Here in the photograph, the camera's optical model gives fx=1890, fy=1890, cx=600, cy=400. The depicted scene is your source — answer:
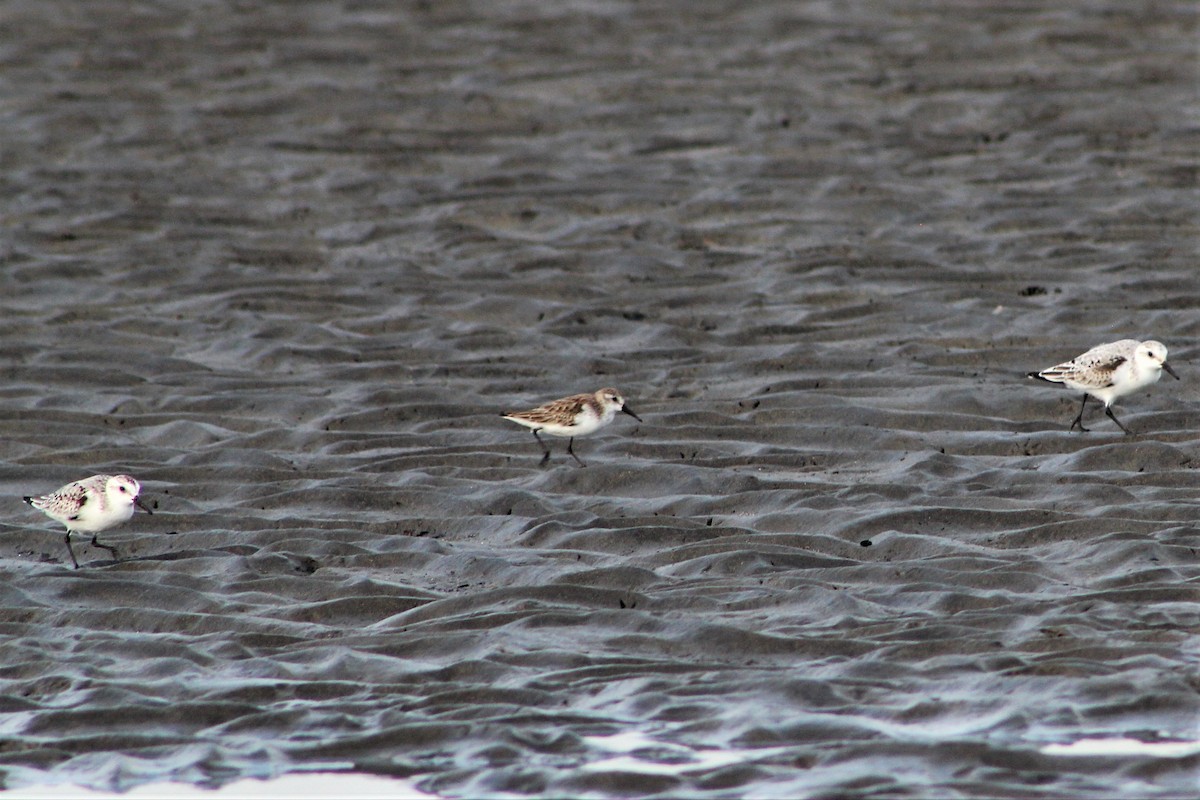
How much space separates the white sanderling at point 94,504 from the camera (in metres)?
10.9

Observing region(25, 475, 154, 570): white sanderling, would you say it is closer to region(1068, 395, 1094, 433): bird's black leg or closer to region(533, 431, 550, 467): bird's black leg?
region(533, 431, 550, 467): bird's black leg

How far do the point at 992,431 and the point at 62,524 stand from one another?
6.08m

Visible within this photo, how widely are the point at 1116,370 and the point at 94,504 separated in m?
6.56

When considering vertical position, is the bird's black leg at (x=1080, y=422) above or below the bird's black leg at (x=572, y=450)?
below

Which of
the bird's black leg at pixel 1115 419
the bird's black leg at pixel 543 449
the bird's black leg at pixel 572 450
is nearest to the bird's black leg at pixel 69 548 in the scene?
the bird's black leg at pixel 543 449

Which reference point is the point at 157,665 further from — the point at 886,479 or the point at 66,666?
the point at 886,479

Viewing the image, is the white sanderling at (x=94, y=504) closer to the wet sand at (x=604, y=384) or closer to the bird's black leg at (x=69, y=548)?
the bird's black leg at (x=69, y=548)

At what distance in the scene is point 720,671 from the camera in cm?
914

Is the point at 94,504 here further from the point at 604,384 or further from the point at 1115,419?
the point at 1115,419

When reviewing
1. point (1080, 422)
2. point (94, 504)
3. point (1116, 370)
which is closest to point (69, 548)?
point (94, 504)

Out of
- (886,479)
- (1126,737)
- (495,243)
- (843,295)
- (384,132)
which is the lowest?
(1126,737)

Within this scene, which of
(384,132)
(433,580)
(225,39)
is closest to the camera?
(433,580)

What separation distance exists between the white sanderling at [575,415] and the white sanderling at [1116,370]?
9.81 ft

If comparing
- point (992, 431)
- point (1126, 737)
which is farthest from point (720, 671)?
point (992, 431)
